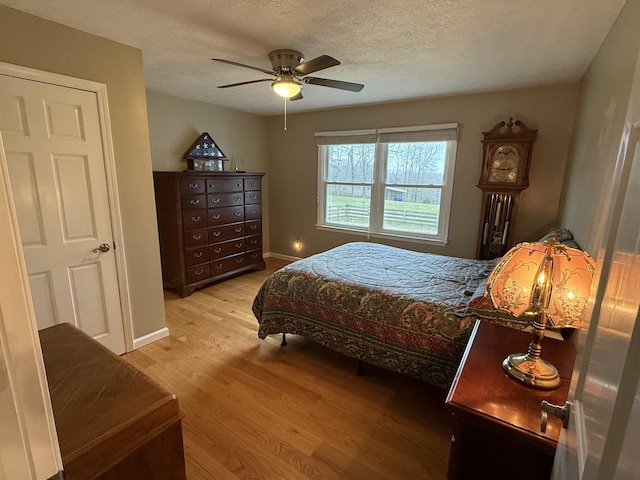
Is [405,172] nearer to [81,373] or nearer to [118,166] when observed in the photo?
[118,166]

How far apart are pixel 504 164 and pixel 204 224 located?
3.56 metres

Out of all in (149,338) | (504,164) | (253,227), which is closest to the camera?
(149,338)

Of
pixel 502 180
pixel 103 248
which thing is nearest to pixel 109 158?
pixel 103 248

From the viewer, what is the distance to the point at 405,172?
4195 millimetres

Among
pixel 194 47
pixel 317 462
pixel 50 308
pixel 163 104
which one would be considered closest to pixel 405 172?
pixel 194 47

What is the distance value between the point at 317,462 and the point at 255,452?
352 millimetres

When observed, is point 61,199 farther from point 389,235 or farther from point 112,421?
point 389,235

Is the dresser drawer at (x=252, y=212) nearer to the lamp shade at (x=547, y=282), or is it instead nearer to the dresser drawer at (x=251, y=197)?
the dresser drawer at (x=251, y=197)

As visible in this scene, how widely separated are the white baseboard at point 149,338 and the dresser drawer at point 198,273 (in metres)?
1.02

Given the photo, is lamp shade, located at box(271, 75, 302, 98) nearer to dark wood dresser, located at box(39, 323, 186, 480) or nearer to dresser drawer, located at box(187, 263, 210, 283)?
dark wood dresser, located at box(39, 323, 186, 480)

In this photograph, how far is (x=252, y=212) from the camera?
4.64 meters

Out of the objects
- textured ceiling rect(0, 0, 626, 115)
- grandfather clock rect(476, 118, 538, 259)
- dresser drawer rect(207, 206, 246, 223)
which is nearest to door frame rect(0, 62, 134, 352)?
textured ceiling rect(0, 0, 626, 115)

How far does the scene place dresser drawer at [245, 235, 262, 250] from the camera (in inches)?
183

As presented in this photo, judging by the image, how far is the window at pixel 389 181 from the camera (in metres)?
3.93
